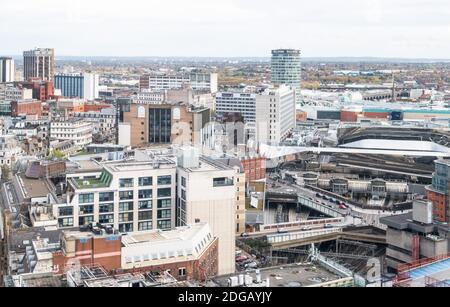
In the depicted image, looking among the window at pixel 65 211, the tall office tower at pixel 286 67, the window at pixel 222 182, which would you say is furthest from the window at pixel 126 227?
the tall office tower at pixel 286 67

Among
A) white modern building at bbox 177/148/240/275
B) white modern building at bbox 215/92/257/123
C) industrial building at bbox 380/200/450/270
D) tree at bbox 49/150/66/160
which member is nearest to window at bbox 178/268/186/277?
white modern building at bbox 177/148/240/275

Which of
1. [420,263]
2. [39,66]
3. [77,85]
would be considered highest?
[39,66]

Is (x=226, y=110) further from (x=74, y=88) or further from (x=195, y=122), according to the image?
(x=74, y=88)

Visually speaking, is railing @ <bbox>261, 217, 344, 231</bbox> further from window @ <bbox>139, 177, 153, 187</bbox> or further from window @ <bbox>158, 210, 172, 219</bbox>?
window @ <bbox>139, 177, 153, 187</bbox>

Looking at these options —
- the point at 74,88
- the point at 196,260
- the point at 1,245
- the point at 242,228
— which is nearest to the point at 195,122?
the point at 242,228

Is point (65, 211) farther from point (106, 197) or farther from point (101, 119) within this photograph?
point (101, 119)

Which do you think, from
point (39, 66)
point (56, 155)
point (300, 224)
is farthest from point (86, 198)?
point (39, 66)
